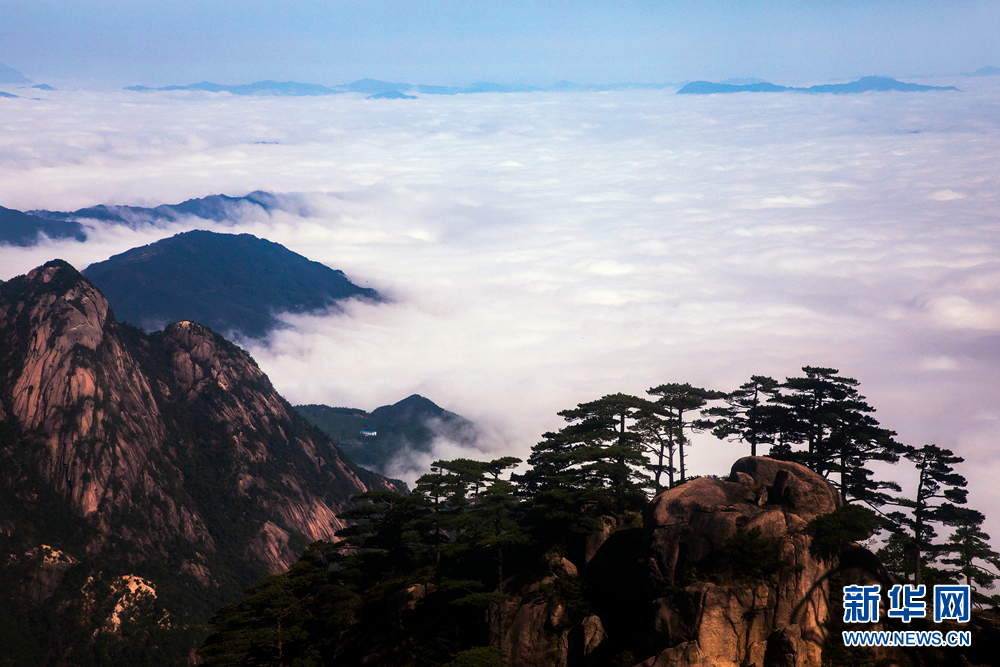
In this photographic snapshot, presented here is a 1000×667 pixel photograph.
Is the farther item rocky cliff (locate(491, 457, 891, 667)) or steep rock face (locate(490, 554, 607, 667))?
steep rock face (locate(490, 554, 607, 667))

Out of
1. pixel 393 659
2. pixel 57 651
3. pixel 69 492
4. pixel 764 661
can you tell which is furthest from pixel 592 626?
pixel 69 492

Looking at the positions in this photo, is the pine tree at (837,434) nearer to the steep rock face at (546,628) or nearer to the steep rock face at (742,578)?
the steep rock face at (742,578)

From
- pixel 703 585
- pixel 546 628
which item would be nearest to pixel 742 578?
pixel 703 585

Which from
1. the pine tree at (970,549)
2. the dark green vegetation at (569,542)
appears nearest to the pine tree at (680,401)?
the dark green vegetation at (569,542)

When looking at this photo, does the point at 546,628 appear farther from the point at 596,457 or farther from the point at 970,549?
the point at 970,549

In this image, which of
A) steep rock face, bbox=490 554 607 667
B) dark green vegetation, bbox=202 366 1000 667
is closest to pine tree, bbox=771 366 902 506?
dark green vegetation, bbox=202 366 1000 667

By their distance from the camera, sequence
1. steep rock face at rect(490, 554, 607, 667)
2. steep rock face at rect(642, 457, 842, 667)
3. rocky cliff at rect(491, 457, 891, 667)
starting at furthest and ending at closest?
steep rock face at rect(490, 554, 607, 667)
rocky cliff at rect(491, 457, 891, 667)
steep rock face at rect(642, 457, 842, 667)

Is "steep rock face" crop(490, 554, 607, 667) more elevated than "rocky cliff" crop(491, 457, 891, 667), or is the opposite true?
"rocky cliff" crop(491, 457, 891, 667)

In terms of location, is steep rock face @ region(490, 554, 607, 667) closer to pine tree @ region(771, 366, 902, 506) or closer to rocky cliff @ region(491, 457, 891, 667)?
rocky cliff @ region(491, 457, 891, 667)
